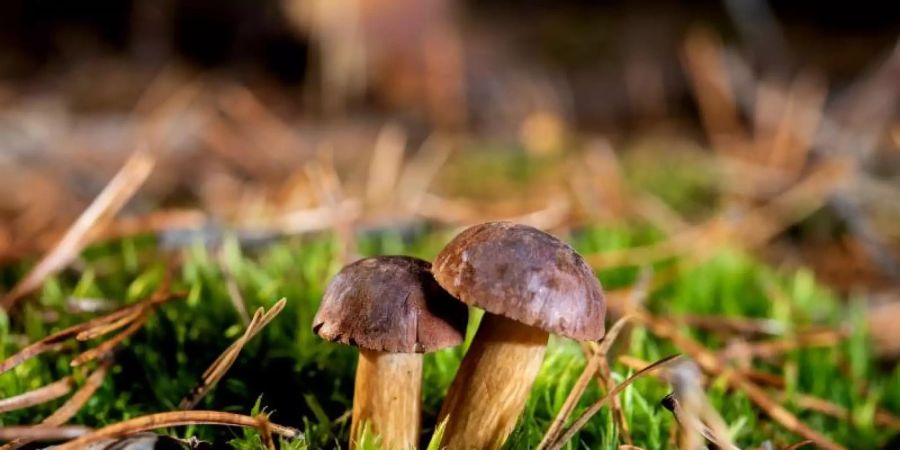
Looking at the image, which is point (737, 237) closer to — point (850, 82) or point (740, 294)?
point (740, 294)

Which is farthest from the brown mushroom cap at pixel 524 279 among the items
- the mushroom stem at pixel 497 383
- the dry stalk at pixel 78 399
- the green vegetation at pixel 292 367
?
the dry stalk at pixel 78 399

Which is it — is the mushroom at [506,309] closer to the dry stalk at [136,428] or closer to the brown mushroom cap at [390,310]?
the brown mushroom cap at [390,310]

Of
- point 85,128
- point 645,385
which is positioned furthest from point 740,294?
point 85,128

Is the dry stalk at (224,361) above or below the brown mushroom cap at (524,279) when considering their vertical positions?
below

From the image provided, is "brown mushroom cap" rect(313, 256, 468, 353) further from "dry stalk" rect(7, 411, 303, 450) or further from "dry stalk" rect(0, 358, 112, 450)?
"dry stalk" rect(0, 358, 112, 450)

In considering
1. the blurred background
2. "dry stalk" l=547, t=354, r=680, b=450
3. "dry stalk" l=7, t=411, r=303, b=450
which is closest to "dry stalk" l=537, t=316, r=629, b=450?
"dry stalk" l=547, t=354, r=680, b=450
